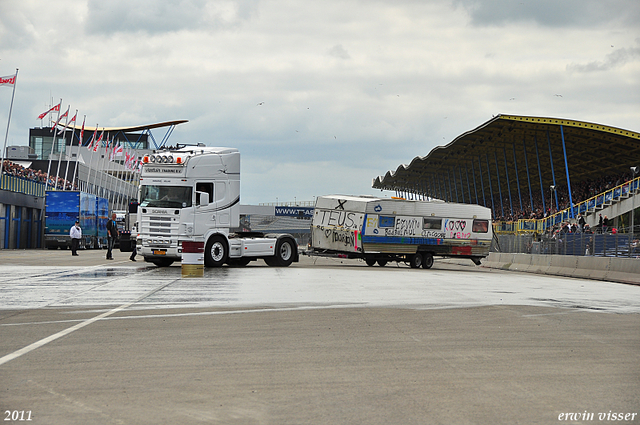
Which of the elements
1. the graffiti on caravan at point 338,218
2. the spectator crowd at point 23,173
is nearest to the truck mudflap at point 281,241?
the graffiti on caravan at point 338,218

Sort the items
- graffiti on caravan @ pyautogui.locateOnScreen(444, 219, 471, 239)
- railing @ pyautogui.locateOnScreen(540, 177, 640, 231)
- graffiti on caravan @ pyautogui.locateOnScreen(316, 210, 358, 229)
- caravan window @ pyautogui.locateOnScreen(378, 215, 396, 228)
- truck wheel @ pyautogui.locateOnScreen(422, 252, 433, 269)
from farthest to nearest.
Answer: railing @ pyautogui.locateOnScreen(540, 177, 640, 231), graffiti on caravan @ pyautogui.locateOnScreen(444, 219, 471, 239), truck wheel @ pyautogui.locateOnScreen(422, 252, 433, 269), graffiti on caravan @ pyautogui.locateOnScreen(316, 210, 358, 229), caravan window @ pyautogui.locateOnScreen(378, 215, 396, 228)

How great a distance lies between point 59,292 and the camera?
48.3 feet

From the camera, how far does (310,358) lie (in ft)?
25.4

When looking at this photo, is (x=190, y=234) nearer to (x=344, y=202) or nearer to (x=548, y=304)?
(x=344, y=202)

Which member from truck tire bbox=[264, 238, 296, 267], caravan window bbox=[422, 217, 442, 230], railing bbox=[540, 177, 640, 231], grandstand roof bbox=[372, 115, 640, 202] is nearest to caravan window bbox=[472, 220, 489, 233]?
caravan window bbox=[422, 217, 442, 230]

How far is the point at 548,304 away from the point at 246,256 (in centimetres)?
1379

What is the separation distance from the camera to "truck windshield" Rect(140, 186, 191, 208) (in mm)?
24047

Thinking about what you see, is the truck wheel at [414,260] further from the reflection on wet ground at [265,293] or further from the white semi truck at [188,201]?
the reflection on wet ground at [265,293]

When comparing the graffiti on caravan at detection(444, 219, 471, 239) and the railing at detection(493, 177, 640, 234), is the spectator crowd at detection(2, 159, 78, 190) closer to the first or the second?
the graffiti on caravan at detection(444, 219, 471, 239)

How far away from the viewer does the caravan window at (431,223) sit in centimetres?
3366

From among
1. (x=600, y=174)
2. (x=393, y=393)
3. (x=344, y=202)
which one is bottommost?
(x=393, y=393)

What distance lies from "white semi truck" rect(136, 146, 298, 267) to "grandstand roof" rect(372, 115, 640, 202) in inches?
1256

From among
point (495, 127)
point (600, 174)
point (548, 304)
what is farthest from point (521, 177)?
point (548, 304)

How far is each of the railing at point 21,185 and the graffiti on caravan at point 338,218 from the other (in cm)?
2732
